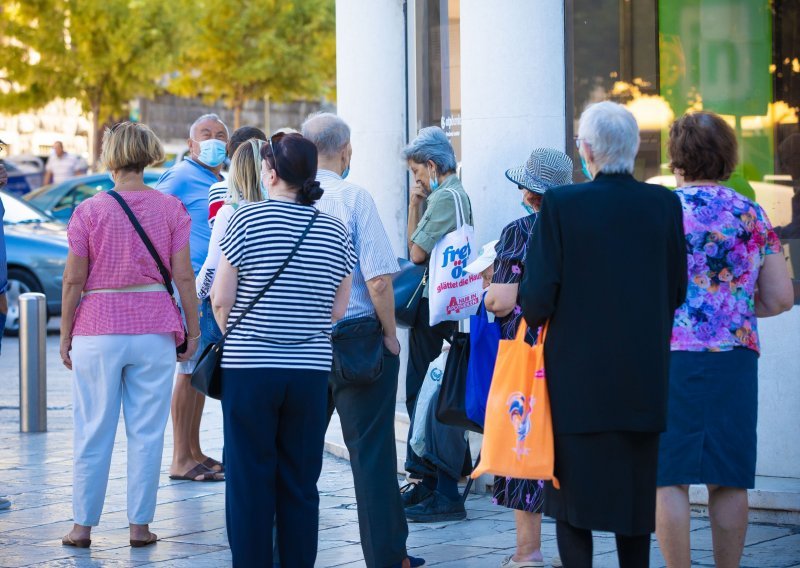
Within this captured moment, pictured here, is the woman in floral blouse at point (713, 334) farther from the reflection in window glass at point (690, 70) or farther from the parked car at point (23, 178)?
the parked car at point (23, 178)

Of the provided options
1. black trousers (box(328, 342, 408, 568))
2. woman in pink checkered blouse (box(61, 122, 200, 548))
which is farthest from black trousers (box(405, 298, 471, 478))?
black trousers (box(328, 342, 408, 568))

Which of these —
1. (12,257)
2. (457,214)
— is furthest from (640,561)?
(12,257)

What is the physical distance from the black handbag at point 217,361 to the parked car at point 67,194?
50.2 ft

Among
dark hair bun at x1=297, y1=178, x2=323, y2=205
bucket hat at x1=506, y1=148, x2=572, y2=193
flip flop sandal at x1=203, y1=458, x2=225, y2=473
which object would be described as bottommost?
flip flop sandal at x1=203, y1=458, x2=225, y2=473

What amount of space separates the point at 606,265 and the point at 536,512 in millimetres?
1889

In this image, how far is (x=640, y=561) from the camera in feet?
15.6

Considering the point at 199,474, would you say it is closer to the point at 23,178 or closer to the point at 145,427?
the point at 145,427

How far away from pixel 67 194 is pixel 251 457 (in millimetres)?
16049

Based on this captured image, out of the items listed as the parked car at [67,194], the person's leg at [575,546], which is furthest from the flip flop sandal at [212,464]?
the parked car at [67,194]

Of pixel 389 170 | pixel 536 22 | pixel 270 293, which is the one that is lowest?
pixel 270 293

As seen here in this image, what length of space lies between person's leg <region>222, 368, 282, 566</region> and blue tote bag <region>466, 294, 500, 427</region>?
1.03 metres

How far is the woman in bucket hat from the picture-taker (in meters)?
5.75

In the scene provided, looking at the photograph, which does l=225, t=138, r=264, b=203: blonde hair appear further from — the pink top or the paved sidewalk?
the paved sidewalk

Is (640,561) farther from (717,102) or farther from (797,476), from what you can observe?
(717,102)
